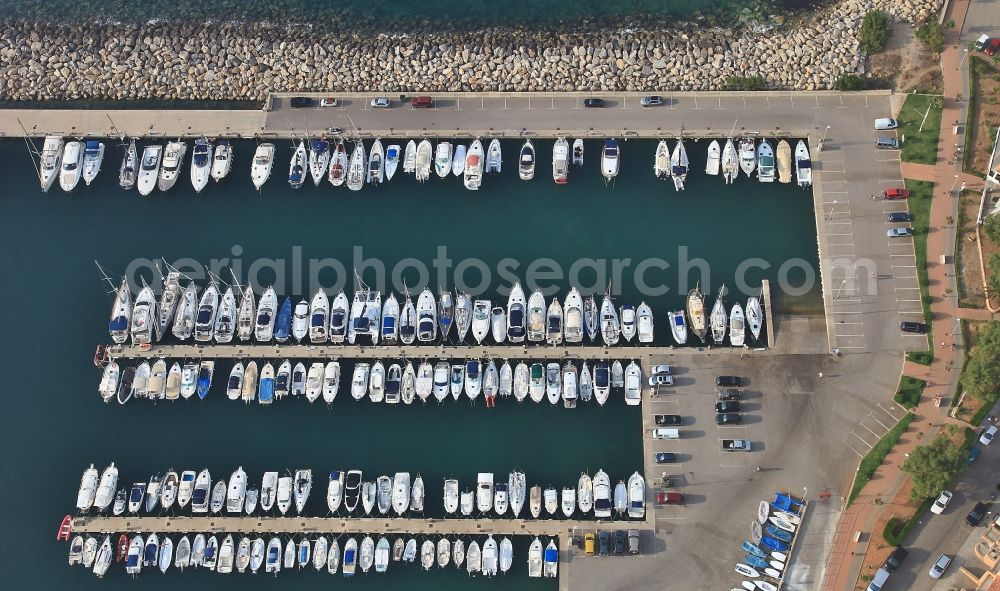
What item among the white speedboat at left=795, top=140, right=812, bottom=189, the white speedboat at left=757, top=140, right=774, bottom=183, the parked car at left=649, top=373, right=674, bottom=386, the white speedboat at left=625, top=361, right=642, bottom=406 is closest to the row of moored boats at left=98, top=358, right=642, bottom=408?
the white speedboat at left=625, top=361, right=642, bottom=406

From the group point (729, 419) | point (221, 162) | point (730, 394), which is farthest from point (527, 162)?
point (729, 419)

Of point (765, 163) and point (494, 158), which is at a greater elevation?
point (494, 158)

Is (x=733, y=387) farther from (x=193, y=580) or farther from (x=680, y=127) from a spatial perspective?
(x=193, y=580)

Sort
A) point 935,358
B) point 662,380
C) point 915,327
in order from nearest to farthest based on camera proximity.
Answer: point 935,358 → point 662,380 → point 915,327

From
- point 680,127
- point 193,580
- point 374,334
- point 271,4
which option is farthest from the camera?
point 271,4

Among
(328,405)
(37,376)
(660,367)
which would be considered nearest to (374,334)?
(328,405)

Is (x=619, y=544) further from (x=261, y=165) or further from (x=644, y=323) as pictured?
(x=261, y=165)

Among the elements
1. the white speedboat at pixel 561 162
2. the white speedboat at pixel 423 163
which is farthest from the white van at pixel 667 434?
the white speedboat at pixel 423 163
